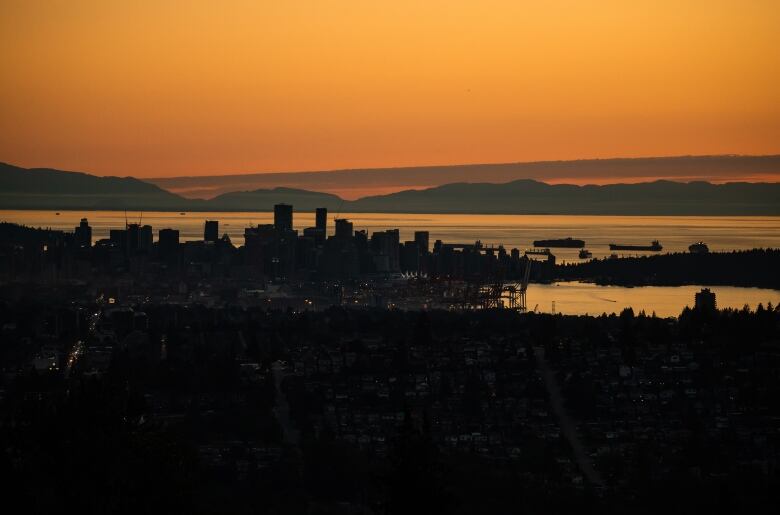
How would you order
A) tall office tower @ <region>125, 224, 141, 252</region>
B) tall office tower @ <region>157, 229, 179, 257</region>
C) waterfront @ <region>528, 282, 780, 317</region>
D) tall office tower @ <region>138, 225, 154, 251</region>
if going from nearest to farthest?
waterfront @ <region>528, 282, 780, 317</region> < tall office tower @ <region>157, 229, 179, 257</region> < tall office tower @ <region>125, 224, 141, 252</region> < tall office tower @ <region>138, 225, 154, 251</region>

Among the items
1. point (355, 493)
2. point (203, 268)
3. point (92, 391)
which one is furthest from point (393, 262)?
point (92, 391)

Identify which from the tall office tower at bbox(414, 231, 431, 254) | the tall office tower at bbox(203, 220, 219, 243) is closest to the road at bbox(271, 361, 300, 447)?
the tall office tower at bbox(414, 231, 431, 254)

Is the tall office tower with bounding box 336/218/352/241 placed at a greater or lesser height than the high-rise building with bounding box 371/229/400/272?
greater

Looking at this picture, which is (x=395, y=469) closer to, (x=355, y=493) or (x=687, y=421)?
(x=355, y=493)

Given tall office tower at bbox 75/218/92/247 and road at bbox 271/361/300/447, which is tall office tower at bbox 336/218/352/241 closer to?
tall office tower at bbox 75/218/92/247

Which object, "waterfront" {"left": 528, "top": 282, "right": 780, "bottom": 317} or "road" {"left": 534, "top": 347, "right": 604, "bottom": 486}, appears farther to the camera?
"waterfront" {"left": 528, "top": 282, "right": 780, "bottom": 317}

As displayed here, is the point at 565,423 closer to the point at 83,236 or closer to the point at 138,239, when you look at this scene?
the point at 138,239
